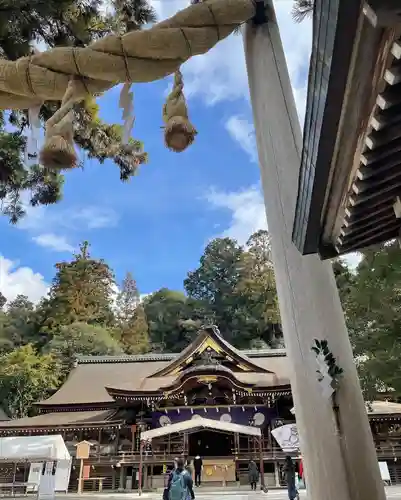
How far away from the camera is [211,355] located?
56.1 feet

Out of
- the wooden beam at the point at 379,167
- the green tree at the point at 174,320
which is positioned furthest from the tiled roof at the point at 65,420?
the green tree at the point at 174,320

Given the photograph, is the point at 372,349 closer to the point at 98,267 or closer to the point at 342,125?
the point at 342,125

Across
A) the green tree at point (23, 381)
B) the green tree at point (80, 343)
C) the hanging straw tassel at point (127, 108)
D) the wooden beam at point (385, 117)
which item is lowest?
the wooden beam at point (385, 117)

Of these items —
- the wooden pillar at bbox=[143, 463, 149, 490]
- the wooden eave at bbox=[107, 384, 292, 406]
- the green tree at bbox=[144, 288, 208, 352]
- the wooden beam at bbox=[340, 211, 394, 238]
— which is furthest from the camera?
the green tree at bbox=[144, 288, 208, 352]

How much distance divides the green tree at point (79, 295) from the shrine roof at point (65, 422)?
784 inches

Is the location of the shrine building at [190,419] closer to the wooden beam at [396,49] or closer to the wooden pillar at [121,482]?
the wooden pillar at [121,482]

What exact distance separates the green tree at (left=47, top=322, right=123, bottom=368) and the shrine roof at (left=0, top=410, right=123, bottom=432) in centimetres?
1262


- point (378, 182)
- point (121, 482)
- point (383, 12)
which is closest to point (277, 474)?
point (121, 482)

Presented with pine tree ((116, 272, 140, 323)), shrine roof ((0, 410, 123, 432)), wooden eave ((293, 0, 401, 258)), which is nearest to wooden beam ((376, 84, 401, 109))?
wooden eave ((293, 0, 401, 258))

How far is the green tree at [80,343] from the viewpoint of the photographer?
2944 cm

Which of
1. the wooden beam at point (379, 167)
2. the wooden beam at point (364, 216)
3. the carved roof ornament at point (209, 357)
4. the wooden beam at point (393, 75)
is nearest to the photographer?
the wooden beam at point (393, 75)

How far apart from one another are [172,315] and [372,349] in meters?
37.5

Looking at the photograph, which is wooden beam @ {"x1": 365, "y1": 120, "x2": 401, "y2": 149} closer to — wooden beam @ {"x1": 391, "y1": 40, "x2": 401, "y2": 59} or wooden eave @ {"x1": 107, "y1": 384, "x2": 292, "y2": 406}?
wooden beam @ {"x1": 391, "y1": 40, "x2": 401, "y2": 59}

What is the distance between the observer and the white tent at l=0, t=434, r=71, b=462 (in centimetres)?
1032
